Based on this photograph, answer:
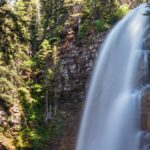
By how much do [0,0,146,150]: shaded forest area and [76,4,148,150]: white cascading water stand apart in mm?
4655

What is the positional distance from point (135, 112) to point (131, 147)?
2.63 metres

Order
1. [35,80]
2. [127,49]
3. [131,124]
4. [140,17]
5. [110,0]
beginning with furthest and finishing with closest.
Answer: [110,0] → [35,80] → [140,17] → [127,49] → [131,124]

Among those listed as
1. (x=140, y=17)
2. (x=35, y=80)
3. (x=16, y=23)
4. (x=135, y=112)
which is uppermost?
(x=16, y=23)

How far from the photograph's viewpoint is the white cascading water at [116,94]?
2378 centimetres

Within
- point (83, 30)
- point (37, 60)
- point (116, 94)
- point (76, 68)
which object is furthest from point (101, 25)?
point (116, 94)

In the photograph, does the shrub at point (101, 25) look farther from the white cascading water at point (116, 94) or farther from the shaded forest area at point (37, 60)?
the white cascading water at point (116, 94)

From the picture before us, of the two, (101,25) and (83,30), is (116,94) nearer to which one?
(101,25)

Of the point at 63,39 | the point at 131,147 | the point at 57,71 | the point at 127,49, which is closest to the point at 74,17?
the point at 63,39

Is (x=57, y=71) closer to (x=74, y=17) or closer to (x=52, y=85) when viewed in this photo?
(x=52, y=85)

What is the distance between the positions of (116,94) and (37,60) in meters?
13.7

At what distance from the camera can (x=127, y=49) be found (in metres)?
30.2

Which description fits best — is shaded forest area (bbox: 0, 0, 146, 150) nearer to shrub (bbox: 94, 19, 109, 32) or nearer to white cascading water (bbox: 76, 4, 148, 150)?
shrub (bbox: 94, 19, 109, 32)

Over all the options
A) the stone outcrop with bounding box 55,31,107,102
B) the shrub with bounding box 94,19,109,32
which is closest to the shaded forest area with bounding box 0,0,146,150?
the shrub with bounding box 94,19,109,32

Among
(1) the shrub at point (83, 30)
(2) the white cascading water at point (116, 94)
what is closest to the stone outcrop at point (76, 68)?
(1) the shrub at point (83, 30)
